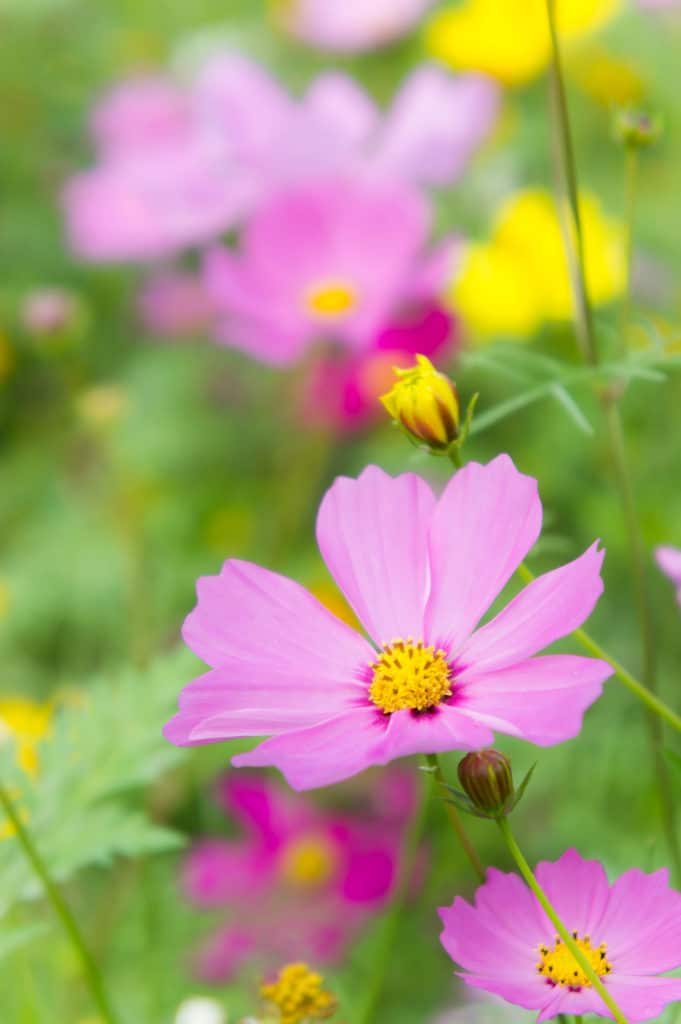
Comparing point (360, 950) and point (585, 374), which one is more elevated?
point (585, 374)

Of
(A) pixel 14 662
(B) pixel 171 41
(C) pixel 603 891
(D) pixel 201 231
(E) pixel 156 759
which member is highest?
(B) pixel 171 41

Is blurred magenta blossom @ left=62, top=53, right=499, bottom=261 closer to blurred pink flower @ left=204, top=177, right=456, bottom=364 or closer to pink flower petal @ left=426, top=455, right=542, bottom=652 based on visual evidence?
blurred pink flower @ left=204, top=177, right=456, bottom=364

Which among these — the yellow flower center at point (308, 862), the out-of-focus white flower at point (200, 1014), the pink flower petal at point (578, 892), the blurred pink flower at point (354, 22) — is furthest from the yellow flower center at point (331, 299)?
the pink flower petal at point (578, 892)

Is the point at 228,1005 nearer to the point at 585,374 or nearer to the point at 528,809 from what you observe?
the point at 528,809

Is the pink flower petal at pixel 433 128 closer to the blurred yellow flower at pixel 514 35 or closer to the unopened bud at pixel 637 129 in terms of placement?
the blurred yellow flower at pixel 514 35

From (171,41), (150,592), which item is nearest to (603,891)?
(150,592)

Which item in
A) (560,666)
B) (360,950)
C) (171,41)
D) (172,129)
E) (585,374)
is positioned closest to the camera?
(560,666)

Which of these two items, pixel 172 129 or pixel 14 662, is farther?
pixel 172 129
